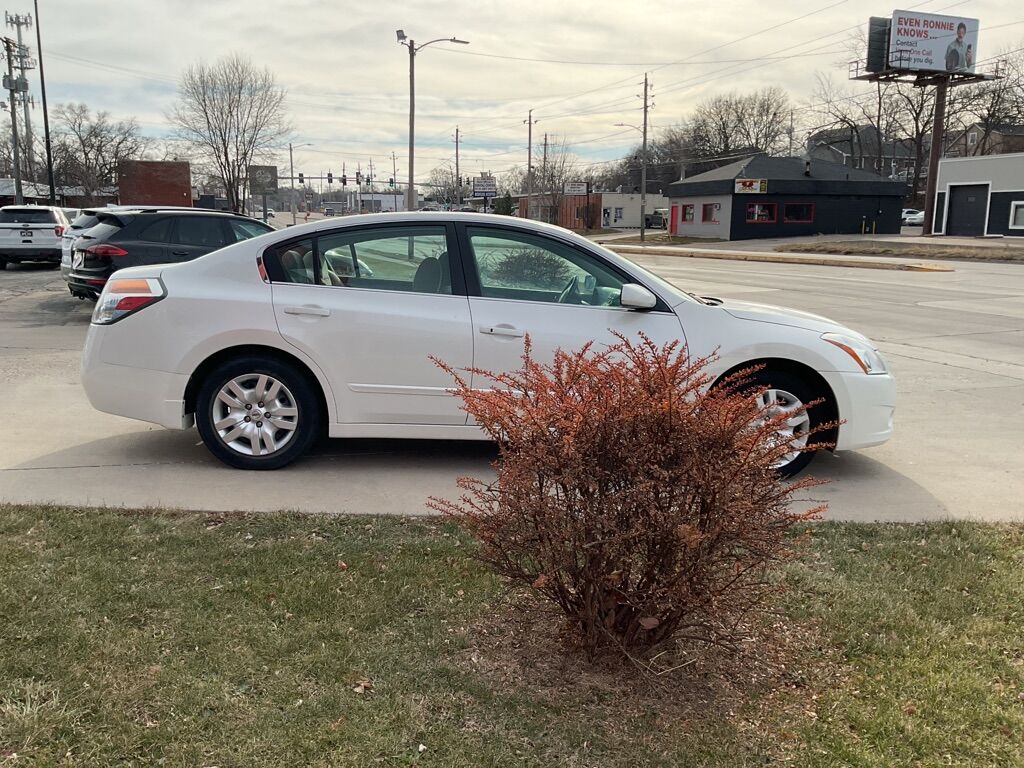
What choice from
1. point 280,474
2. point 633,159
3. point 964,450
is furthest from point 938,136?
point 633,159

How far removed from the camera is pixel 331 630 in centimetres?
326

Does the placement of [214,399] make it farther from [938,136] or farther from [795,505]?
[938,136]

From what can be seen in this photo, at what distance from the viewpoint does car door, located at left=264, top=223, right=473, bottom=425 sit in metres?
5.27

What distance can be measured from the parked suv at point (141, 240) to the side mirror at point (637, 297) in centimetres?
890

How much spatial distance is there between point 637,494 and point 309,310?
127 inches

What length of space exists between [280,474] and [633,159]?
110 m

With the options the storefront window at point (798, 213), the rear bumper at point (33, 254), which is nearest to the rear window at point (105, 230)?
the rear bumper at point (33, 254)

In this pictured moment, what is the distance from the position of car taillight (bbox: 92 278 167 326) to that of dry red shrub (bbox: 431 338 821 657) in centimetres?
332

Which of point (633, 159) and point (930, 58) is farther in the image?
point (633, 159)

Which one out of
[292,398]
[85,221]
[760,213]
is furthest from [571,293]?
[760,213]

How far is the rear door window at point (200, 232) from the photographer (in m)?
12.6

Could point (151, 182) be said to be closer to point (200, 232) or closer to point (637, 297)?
point (200, 232)

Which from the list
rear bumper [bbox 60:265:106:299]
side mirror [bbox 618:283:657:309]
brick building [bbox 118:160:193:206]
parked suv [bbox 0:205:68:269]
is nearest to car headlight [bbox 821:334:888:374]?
side mirror [bbox 618:283:657:309]

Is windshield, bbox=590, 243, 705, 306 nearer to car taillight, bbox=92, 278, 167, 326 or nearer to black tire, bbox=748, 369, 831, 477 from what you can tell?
black tire, bbox=748, 369, 831, 477
